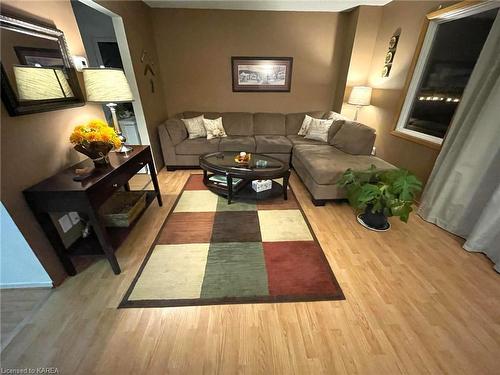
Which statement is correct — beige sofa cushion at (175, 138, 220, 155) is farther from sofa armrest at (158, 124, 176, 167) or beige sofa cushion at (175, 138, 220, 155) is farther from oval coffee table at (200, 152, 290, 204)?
oval coffee table at (200, 152, 290, 204)

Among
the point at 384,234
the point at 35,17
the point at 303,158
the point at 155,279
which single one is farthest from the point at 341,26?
the point at 155,279

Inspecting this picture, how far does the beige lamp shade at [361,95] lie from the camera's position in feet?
11.0

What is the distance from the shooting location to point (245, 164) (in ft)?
8.18

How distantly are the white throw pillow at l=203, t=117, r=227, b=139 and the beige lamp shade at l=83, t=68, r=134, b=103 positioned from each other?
1681 mm

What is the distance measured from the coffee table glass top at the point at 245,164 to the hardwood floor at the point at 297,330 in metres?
1.26

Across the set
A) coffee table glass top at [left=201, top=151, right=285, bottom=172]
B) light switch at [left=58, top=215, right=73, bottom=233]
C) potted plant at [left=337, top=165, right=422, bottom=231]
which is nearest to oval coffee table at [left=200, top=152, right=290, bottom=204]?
coffee table glass top at [left=201, top=151, right=285, bottom=172]

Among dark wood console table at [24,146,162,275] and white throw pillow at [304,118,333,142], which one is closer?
dark wood console table at [24,146,162,275]

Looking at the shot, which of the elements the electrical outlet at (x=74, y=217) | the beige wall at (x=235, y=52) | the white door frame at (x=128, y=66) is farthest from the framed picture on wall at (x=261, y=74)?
the electrical outlet at (x=74, y=217)

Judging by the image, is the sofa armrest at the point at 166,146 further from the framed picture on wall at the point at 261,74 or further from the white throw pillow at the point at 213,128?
the framed picture on wall at the point at 261,74

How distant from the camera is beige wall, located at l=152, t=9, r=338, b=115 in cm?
347

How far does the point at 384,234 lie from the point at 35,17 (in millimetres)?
3302

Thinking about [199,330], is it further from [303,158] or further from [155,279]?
[303,158]

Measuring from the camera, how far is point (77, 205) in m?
1.32

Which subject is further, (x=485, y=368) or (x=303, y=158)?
(x=303, y=158)
